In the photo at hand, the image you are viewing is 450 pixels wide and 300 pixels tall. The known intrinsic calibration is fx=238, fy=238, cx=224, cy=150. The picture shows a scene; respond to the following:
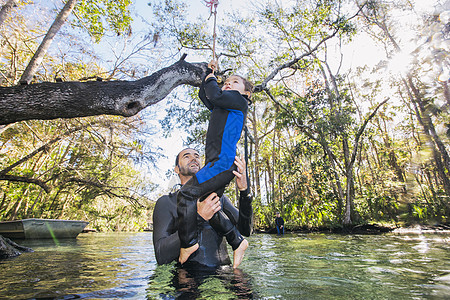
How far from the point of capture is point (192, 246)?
2014mm

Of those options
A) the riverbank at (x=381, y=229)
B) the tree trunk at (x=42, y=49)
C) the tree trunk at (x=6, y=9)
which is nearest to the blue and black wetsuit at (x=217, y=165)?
the tree trunk at (x=42, y=49)

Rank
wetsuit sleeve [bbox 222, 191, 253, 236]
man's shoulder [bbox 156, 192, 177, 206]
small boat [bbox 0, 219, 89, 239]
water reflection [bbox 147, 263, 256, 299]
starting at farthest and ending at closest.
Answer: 1. small boat [bbox 0, 219, 89, 239]
2. man's shoulder [bbox 156, 192, 177, 206]
3. wetsuit sleeve [bbox 222, 191, 253, 236]
4. water reflection [bbox 147, 263, 256, 299]

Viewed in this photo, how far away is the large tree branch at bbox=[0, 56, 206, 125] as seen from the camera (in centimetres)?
252

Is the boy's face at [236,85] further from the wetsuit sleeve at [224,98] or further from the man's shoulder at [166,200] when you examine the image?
the man's shoulder at [166,200]

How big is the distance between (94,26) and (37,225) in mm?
7122

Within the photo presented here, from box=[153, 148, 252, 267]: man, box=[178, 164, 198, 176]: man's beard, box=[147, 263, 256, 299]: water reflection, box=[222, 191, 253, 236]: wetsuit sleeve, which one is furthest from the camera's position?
box=[178, 164, 198, 176]: man's beard

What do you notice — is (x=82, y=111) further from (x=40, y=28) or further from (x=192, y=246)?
(x=40, y=28)

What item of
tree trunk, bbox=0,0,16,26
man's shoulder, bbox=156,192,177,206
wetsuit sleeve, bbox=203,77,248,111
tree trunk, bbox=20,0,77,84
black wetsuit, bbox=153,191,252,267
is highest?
tree trunk, bbox=0,0,16,26

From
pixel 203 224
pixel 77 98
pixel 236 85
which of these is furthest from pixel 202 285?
pixel 77 98

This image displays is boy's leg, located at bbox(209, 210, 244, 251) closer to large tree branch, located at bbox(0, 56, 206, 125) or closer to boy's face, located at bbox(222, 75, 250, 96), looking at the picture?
boy's face, located at bbox(222, 75, 250, 96)

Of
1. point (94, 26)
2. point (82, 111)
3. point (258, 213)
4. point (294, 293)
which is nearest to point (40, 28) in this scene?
point (94, 26)

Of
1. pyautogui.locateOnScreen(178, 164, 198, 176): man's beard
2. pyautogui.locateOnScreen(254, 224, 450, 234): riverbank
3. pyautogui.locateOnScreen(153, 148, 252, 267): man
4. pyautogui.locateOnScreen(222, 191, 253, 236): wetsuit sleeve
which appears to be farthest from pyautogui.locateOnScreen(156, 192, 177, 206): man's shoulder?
pyautogui.locateOnScreen(254, 224, 450, 234): riverbank

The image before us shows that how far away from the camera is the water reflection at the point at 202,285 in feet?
5.18

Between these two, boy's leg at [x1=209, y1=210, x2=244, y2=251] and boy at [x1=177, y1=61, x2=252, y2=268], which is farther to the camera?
boy's leg at [x1=209, y1=210, x2=244, y2=251]
